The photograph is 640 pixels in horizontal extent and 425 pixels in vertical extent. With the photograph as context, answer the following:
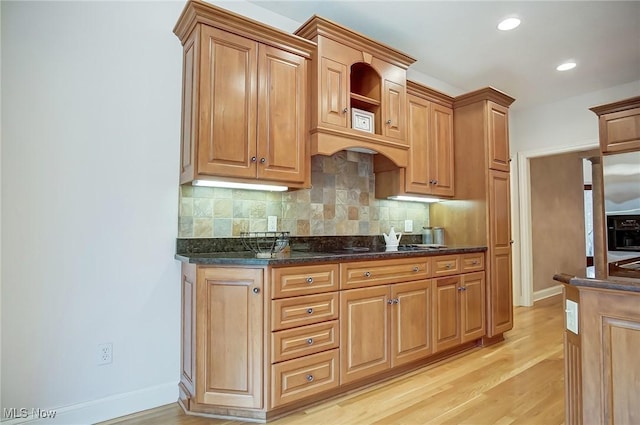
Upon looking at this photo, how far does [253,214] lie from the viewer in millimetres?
2596

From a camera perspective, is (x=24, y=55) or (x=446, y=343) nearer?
(x=24, y=55)

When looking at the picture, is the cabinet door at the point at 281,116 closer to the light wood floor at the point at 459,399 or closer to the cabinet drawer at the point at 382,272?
the cabinet drawer at the point at 382,272

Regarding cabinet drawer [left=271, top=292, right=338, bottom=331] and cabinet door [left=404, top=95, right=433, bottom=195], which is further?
cabinet door [left=404, top=95, right=433, bottom=195]

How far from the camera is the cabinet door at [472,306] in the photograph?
3068 millimetres

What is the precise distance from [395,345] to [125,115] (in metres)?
2.36

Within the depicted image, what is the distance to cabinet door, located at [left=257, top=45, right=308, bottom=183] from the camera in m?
2.29

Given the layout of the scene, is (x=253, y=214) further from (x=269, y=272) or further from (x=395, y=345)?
(x=395, y=345)

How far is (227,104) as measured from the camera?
2.17 meters

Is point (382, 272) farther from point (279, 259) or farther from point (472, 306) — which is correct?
point (472, 306)

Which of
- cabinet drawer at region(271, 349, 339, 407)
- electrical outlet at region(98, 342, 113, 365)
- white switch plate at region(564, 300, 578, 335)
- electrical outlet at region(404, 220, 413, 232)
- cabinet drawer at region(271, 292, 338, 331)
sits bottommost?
cabinet drawer at region(271, 349, 339, 407)

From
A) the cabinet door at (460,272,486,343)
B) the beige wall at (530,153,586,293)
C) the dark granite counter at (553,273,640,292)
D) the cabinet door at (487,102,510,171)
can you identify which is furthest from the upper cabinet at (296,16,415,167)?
the beige wall at (530,153,586,293)

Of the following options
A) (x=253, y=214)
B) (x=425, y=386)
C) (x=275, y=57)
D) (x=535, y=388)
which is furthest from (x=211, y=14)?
(x=535, y=388)

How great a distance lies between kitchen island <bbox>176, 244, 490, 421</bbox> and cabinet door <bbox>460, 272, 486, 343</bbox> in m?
0.70

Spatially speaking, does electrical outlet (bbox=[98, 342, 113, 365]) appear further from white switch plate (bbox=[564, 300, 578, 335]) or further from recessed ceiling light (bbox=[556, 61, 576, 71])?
recessed ceiling light (bbox=[556, 61, 576, 71])
